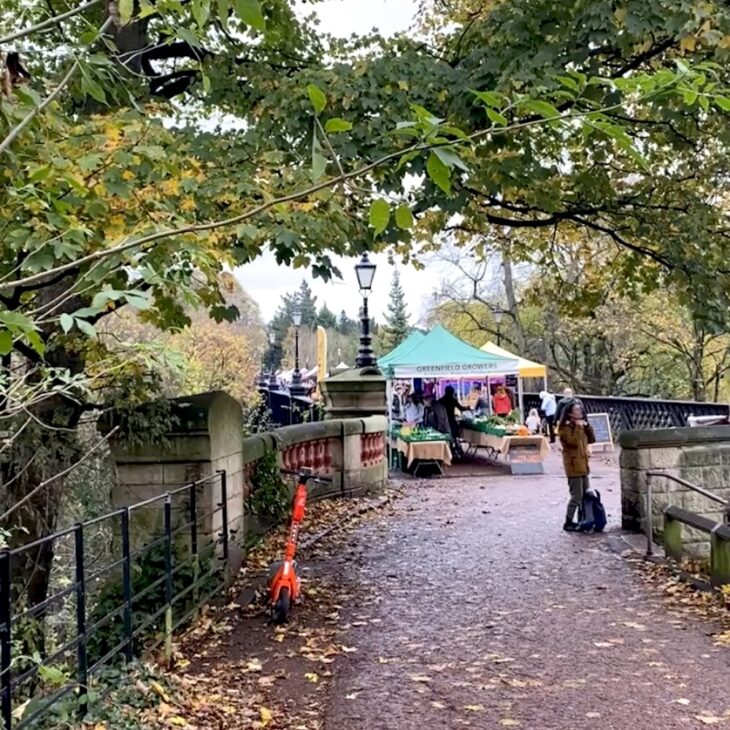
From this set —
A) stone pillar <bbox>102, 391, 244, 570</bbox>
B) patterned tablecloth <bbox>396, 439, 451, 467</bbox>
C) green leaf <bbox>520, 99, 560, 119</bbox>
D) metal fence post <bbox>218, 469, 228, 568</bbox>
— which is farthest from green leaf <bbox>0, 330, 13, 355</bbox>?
patterned tablecloth <bbox>396, 439, 451, 467</bbox>

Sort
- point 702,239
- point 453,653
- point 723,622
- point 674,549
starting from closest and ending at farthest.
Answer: point 453,653 → point 723,622 → point 674,549 → point 702,239

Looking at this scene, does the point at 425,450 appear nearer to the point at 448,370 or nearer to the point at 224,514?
the point at 448,370

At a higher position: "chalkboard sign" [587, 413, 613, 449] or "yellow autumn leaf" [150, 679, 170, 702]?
"chalkboard sign" [587, 413, 613, 449]

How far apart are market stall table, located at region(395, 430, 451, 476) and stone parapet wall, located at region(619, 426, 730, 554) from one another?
19.8 feet

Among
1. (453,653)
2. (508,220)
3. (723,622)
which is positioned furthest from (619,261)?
(453,653)

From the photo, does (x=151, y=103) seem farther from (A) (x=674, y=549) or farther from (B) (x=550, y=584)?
(A) (x=674, y=549)

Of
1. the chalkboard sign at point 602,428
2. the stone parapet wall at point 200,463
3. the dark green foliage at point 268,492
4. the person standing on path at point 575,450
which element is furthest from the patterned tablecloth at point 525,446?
the stone parapet wall at point 200,463

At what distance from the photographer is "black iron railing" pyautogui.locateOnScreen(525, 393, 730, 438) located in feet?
56.3

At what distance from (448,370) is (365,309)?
3340 mm

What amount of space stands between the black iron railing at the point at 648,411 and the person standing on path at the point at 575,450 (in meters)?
7.21

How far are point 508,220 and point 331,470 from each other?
4.53 m

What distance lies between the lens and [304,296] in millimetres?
96812

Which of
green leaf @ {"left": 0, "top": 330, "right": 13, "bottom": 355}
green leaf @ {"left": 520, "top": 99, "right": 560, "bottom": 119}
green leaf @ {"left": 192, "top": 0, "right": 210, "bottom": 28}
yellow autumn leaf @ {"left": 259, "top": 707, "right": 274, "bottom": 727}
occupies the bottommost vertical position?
yellow autumn leaf @ {"left": 259, "top": 707, "right": 274, "bottom": 727}

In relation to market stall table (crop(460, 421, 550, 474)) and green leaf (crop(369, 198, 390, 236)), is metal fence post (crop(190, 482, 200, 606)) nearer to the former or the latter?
green leaf (crop(369, 198, 390, 236))
